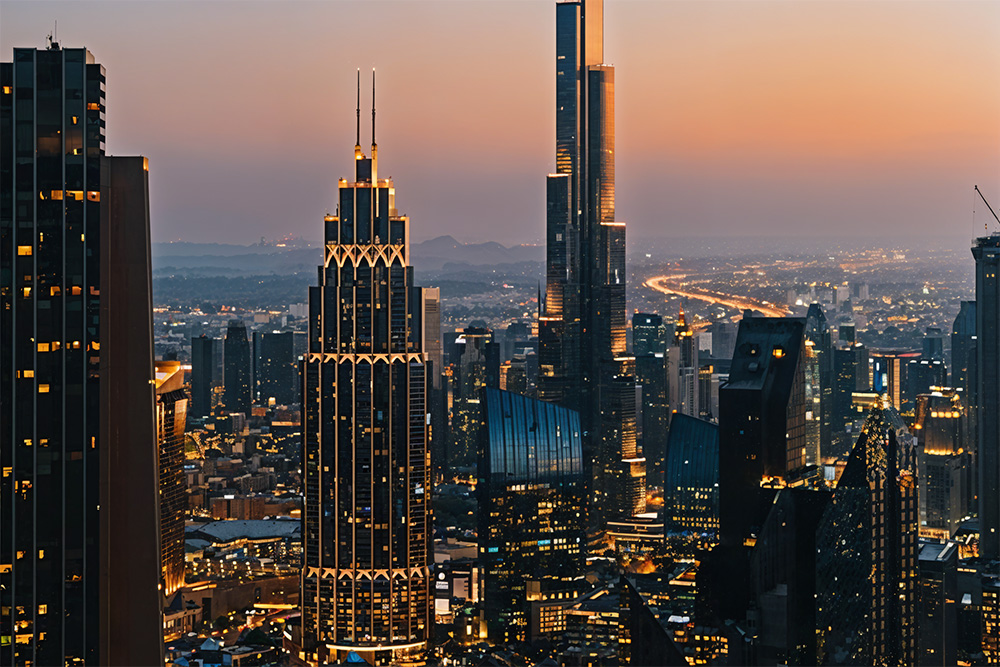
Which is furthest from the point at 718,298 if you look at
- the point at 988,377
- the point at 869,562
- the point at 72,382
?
the point at 72,382

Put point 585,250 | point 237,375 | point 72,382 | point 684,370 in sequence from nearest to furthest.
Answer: point 72,382
point 684,370
point 585,250
point 237,375

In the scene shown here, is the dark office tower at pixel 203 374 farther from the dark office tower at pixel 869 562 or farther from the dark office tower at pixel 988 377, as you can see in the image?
the dark office tower at pixel 869 562

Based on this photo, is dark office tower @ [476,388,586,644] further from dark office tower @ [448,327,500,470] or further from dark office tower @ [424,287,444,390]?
dark office tower @ [448,327,500,470]

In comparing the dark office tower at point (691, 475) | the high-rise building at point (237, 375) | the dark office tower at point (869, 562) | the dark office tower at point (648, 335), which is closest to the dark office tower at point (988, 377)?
the dark office tower at point (691, 475)

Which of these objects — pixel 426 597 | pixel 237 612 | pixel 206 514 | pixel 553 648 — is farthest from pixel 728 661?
pixel 206 514

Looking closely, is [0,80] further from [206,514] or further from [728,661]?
[206,514]

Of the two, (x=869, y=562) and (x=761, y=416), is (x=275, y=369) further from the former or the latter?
(x=869, y=562)
